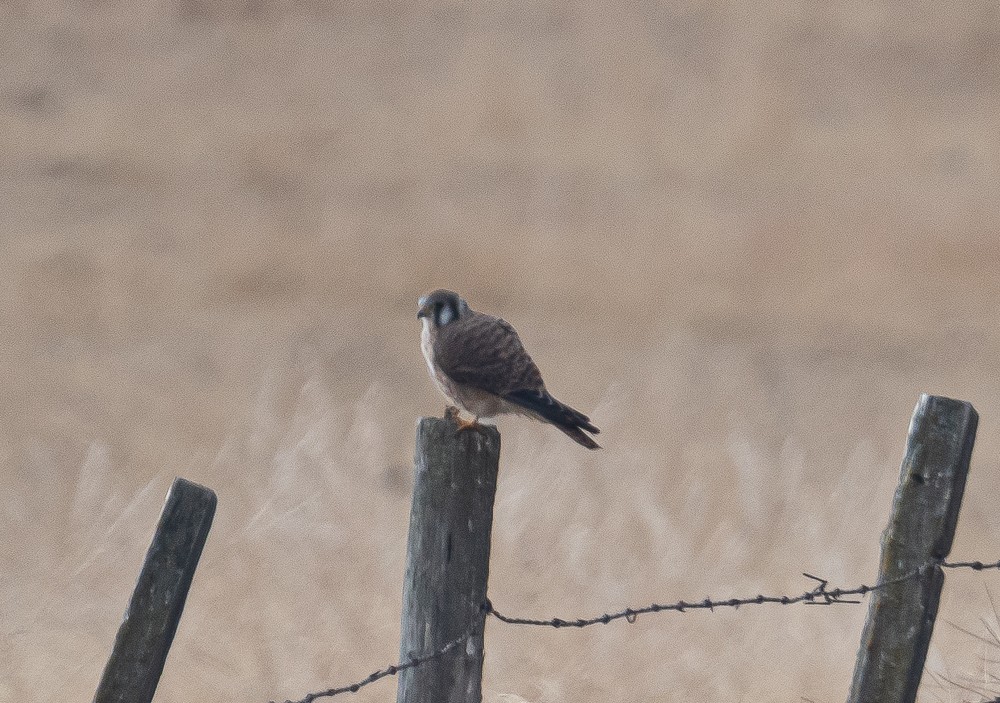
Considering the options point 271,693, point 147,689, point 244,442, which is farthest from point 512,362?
point 244,442

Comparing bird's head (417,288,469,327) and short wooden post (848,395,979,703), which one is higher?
bird's head (417,288,469,327)

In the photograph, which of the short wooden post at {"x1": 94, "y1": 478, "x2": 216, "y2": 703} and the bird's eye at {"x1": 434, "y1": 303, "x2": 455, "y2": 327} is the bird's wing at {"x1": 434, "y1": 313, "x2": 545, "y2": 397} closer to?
the bird's eye at {"x1": 434, "y1": 303, "x2": 455, "y2": 327}

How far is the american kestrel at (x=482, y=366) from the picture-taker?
13.0 feet

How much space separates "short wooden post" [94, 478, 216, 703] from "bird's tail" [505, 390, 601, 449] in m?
1.14

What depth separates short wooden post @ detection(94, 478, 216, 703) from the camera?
3018 millimetres

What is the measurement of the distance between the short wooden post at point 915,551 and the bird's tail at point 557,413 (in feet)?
3.46

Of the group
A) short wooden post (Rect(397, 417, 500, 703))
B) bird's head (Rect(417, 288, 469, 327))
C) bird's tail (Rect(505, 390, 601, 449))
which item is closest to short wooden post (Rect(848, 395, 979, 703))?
short wooden post (Rect(397, 417, 500, 703))

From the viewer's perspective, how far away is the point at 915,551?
2893 millimetres

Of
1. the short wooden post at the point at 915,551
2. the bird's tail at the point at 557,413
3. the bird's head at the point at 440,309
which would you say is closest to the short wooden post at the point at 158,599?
the bird's tail at the point at 557,413

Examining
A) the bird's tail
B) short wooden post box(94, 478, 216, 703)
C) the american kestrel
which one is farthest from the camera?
the american kestrel

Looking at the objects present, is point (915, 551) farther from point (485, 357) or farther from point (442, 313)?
point (442, 313)

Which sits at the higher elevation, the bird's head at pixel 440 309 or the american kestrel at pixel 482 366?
the bird's head at pixel 440 309

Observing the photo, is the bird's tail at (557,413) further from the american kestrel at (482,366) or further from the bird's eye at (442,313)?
the bird's eye at (442,313)

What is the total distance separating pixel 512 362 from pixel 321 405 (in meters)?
12.8
